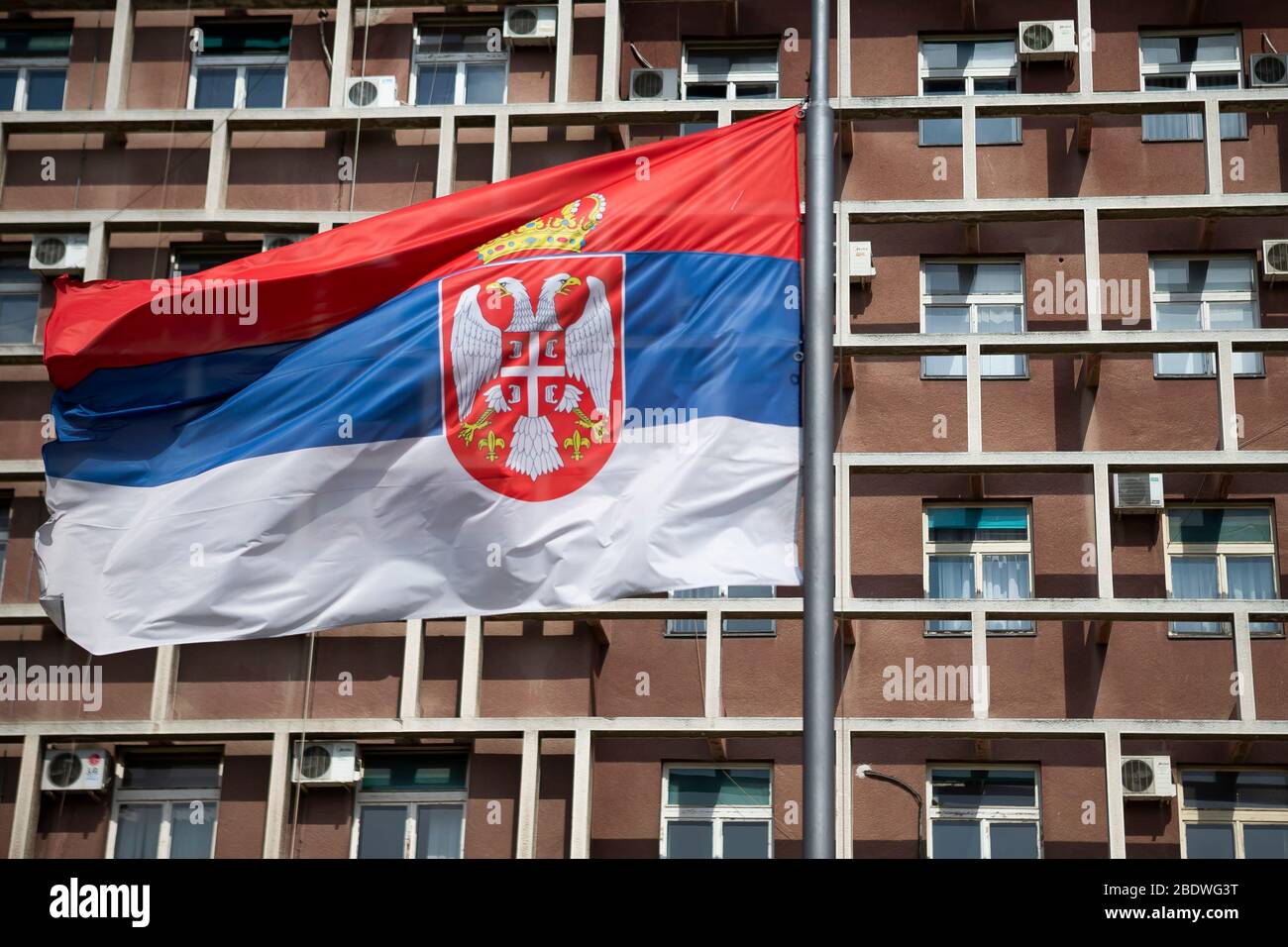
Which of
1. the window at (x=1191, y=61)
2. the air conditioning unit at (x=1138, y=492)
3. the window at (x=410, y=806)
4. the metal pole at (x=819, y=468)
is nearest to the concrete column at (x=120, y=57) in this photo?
the window at (x=410, y=806)

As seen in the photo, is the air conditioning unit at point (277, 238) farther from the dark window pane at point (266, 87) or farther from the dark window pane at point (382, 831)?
the dark window pane at point (382, 831)

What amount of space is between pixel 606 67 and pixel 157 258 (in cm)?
458

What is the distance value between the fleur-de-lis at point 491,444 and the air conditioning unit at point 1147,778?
320 inches

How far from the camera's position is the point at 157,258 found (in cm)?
1944

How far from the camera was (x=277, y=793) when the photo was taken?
17359 mm

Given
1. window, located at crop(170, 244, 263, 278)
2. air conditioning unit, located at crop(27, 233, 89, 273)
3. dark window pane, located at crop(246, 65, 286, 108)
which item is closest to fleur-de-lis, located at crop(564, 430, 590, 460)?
window, located at crop(170, 244, 263, 278)

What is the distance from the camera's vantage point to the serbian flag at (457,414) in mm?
10516

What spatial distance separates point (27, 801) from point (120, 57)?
23.3ft

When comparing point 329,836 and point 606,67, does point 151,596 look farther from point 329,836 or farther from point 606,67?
point 606,67

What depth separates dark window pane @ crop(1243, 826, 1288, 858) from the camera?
56.6 ft

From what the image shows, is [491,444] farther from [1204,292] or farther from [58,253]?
[1204,292]

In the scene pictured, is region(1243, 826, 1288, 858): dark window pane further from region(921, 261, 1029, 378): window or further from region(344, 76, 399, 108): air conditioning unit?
region(344, 76, 399, 108): air conditioning unit

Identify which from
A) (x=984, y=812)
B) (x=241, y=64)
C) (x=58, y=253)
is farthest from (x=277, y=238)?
(x=984, y=812)

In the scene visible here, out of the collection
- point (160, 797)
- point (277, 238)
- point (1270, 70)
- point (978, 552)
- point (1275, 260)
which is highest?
point (1270, 70)
